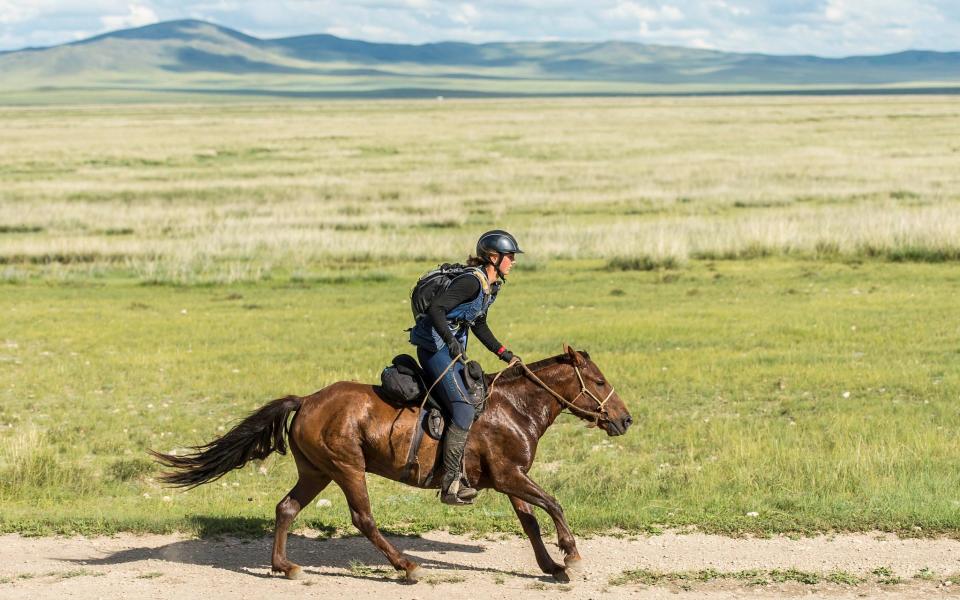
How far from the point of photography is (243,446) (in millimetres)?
9320

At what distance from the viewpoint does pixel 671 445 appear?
44.1 ft

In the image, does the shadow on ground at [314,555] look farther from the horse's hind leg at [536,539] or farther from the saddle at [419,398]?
the saddle at [419,398]

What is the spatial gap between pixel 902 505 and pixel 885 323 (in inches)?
429

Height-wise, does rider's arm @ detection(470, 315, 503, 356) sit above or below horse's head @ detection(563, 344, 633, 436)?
above

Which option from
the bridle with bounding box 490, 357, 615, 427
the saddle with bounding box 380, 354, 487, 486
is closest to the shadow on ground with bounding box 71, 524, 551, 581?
the saddle with bounding box 380, 354, 487, 486

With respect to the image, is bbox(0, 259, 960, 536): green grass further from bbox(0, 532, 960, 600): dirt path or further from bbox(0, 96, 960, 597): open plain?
bbox(0, 532, 960, 600): dirt path

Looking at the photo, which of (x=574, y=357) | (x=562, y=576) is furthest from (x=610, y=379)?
(x=562, y=576)

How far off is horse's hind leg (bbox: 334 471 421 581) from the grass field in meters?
1.64

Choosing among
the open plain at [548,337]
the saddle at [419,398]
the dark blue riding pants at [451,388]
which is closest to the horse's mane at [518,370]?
the saddle at [419,398]

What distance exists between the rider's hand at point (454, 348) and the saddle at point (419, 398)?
148 mm

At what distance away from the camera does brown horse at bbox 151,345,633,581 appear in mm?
8766

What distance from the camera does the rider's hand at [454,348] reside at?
8.52 metres

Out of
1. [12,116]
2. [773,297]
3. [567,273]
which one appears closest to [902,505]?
[773,297]

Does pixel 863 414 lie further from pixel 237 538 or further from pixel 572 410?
pixel 237 538
